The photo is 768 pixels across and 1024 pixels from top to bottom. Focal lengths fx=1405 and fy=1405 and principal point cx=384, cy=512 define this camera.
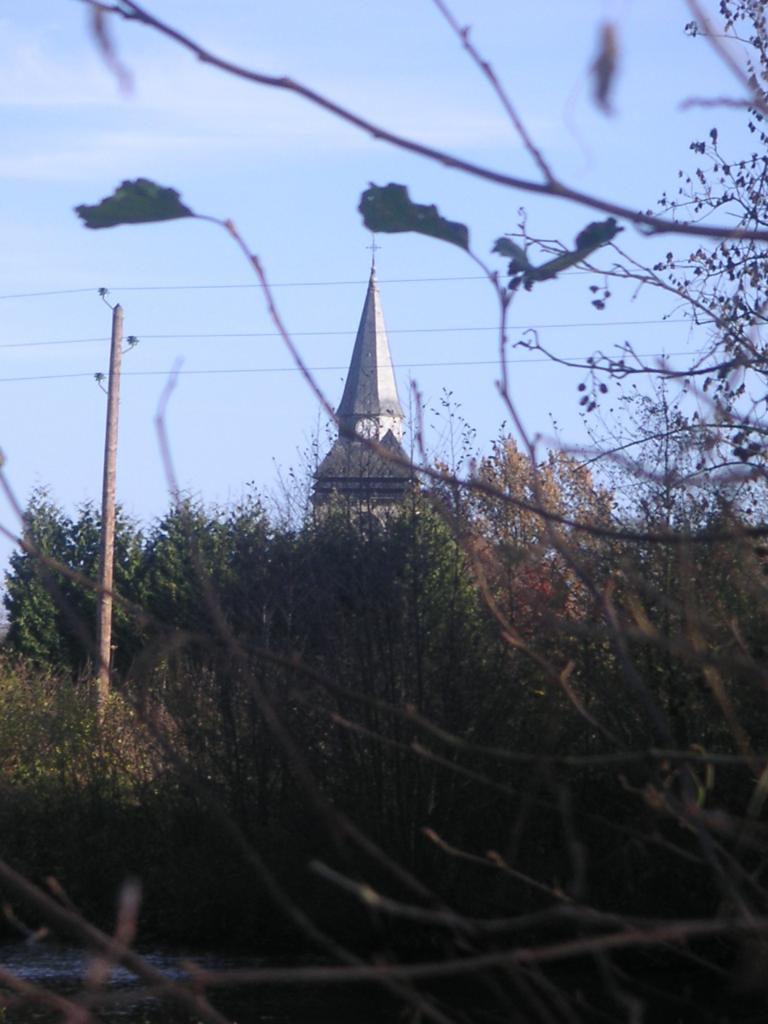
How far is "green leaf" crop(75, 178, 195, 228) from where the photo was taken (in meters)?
1.49

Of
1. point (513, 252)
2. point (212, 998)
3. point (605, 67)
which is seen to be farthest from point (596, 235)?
point (212, 998)

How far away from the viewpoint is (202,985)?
50.1 inches

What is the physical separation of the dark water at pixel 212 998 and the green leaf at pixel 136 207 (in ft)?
31.3

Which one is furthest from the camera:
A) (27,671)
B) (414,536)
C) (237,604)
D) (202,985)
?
(27,671)

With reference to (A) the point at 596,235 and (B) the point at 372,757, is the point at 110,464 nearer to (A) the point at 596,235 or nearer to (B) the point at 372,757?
(B) the point at 372,757

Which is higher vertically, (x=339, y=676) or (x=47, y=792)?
(x=339, y=676)

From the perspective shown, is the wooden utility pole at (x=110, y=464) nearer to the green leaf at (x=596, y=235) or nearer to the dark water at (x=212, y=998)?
the dark water at (x=212, y=998)

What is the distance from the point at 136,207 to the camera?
1497 mm

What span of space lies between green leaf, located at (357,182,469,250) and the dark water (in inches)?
376

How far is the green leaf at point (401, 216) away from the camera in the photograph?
4.99 feet

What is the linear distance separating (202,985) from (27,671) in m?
19.3

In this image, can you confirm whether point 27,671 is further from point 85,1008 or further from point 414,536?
point 85,1008

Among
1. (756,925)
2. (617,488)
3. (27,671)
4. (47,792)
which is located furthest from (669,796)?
(27,671)

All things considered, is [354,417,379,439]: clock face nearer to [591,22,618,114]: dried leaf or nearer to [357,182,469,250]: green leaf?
[357,182,469,250]: green leaf
